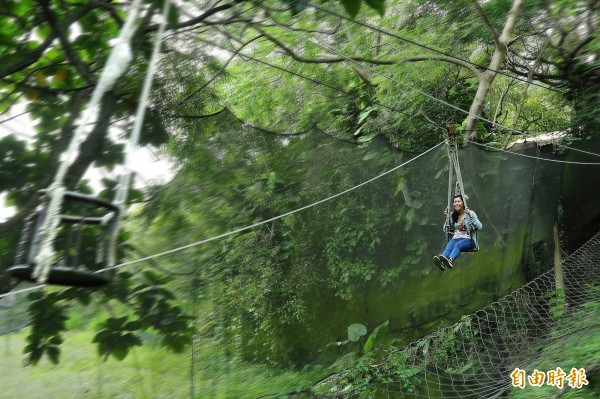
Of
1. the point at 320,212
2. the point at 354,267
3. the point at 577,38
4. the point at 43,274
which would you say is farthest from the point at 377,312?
the point at 577,38

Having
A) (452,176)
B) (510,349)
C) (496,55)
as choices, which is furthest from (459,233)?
(496,55)

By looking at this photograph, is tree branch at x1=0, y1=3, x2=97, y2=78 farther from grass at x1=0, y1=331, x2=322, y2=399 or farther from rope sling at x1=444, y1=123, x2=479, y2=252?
rope sling at x1=444, y1=123, x2=479, y2=252

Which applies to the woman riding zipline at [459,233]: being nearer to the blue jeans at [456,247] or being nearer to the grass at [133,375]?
the blue jeans at [456,247]

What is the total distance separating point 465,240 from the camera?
11.5 feet

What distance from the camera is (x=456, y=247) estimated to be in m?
3.57

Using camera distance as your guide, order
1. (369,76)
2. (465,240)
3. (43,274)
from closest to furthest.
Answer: (43,274) < (465,240) < (369,76)

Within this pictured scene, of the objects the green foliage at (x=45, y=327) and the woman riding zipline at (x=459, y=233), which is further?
the woman riding zipline at (x=459, y=233)

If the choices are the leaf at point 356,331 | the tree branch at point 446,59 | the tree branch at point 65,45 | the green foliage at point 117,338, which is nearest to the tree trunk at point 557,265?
the tree branch at point 446,59

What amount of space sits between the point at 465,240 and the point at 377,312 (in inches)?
29.6

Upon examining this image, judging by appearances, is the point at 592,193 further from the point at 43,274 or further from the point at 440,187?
the point at 43,274

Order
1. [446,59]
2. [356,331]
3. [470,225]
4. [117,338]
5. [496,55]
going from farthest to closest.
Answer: [446,59]
[496,55]
[470,225]
[356,331]
[117,338]

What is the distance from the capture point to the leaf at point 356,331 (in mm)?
3051

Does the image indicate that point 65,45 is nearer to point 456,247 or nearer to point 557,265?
point 456,247

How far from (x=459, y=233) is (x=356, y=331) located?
967mm
